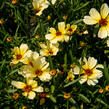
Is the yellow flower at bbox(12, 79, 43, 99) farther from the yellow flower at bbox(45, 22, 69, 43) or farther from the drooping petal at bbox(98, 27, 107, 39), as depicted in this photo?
the drooping petal at bbox(98, 27, 107, 39)

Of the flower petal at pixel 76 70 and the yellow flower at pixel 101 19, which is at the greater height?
the yellow flower at pixel 101 19

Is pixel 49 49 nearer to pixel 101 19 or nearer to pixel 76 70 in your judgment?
pixel 76 70

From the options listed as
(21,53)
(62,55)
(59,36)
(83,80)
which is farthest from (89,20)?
(21,53)

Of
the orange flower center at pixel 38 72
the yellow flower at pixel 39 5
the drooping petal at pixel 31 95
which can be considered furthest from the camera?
the yellow flower at pixel 39 5

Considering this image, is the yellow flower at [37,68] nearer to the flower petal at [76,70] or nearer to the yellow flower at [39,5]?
the flower petal at [76,70]

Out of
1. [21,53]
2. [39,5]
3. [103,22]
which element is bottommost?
[21,53]

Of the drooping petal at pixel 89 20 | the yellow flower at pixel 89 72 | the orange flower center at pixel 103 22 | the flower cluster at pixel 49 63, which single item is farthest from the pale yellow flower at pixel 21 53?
the orange flower center at pixel 103 22

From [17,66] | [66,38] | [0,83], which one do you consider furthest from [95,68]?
→ [0,83]
